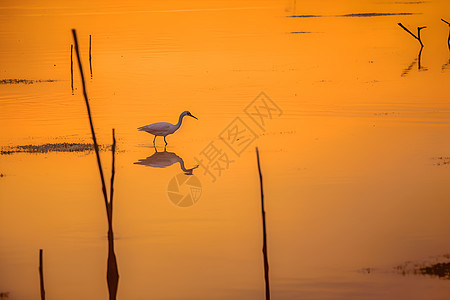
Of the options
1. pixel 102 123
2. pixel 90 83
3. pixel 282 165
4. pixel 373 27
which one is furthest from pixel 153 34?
pixel 282 165

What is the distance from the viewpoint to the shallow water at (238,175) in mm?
7430

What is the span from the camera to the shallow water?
7.43 metres

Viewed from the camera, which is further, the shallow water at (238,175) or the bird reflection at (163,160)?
the bird reflection at (163,160)

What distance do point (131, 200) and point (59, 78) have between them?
1053 cm

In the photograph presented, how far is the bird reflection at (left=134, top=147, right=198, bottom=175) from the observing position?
35.3 feet

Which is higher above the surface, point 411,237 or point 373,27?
point 373,27

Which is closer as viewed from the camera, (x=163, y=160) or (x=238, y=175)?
(x=238, y=175)

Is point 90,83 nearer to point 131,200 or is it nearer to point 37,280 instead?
point 131,200

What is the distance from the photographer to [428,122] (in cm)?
1309

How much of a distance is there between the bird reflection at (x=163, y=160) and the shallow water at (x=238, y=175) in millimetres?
50

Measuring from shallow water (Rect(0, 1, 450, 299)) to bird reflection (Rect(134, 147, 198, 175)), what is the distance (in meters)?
0.05

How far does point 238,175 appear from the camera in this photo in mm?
10281

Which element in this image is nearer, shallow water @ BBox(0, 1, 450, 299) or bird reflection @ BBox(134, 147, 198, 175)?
shallow water @ BBox(0, 1, 450, 299)

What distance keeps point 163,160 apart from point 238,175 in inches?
50.5
